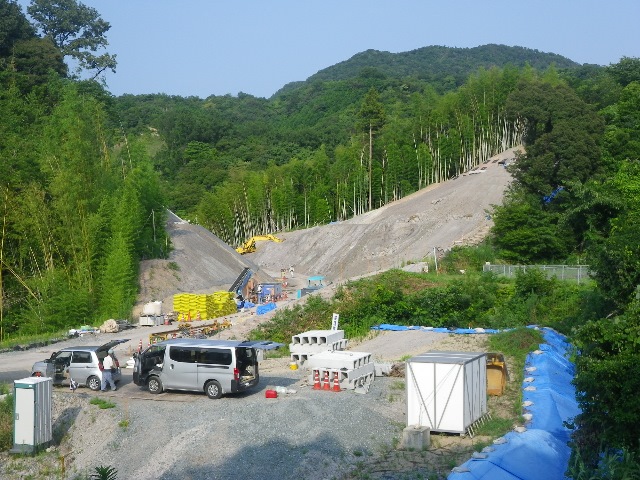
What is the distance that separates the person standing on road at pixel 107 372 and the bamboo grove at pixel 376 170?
158ft

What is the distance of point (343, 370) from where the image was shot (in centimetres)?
1738

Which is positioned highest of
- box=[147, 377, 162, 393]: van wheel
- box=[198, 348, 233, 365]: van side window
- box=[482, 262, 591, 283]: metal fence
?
box=[482, 262, 591, 283]: metal fence

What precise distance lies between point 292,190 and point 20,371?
47.8 meters

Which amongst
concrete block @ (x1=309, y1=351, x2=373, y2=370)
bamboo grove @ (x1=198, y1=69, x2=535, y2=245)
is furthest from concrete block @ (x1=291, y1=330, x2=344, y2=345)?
bamboo grove @ (x1=198, y1=69, x2=535, y2=245)

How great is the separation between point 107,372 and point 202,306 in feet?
49.5

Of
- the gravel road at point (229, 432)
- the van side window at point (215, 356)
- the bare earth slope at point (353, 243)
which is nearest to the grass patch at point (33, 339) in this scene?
the bare earth slope at point (353, 243)

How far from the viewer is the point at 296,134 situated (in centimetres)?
9775

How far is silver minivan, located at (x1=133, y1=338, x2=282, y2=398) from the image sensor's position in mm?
16391

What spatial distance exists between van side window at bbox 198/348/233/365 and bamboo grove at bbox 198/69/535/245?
4890 cm

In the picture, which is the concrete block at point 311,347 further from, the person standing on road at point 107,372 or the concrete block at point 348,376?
the person standing on road at point 107,372

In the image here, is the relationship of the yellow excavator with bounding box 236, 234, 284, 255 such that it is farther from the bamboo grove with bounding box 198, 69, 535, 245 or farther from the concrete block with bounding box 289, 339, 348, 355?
the concrete block with bounding box 289, 339, 348, 355

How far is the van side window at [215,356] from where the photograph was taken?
16.4 meters

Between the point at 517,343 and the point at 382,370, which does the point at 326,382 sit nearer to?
the point at 382,370

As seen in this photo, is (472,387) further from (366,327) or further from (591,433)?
(366,327)
